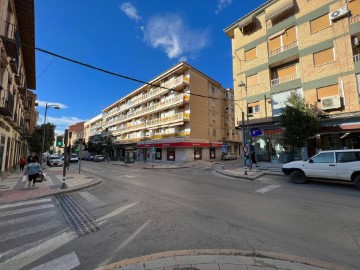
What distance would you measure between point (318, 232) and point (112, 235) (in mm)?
4636

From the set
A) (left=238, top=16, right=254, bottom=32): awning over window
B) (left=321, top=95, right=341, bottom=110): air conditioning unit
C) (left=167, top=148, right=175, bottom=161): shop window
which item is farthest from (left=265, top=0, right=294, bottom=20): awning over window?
(left=167, top=148, right=175, bottom=161): shop window

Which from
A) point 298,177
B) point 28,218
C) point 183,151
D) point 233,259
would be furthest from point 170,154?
point 233,259

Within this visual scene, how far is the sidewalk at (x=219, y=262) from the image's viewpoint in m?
3.10

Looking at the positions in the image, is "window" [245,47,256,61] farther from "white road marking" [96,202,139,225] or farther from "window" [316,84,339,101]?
"white road marking" [96,202,139,225]

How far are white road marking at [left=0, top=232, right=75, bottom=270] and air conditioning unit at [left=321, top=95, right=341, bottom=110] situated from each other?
1813 cm

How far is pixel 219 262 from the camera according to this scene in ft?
10.6

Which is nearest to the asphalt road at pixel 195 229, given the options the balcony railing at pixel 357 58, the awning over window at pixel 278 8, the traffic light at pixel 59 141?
the traffic light at pixel 59 141

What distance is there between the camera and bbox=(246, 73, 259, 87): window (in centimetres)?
2106

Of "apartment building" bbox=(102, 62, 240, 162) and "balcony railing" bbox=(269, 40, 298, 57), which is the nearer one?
"balcony railing" bbox=(269, 40, 298, 57)

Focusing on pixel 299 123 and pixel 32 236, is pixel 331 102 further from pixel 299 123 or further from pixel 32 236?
pixel 32 236

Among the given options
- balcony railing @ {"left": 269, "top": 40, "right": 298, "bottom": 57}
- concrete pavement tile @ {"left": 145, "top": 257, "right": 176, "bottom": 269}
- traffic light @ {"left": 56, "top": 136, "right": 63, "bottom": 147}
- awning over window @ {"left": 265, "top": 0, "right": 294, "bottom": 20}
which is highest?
awning over window @ {"left": 265, "top": 0, "right": 294, "bottom": 20}

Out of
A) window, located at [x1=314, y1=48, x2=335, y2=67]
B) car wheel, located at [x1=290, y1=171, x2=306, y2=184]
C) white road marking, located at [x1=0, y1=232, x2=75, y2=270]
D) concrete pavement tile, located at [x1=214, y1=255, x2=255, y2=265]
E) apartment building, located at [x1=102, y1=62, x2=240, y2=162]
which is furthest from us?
apartment building, located at [x1=102, y1=62, x2=240, y2=162]

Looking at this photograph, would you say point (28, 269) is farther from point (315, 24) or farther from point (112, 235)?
point (315, 24)

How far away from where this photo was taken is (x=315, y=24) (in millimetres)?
17094
